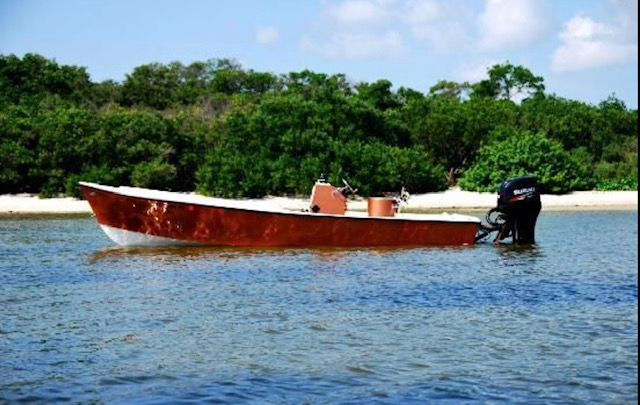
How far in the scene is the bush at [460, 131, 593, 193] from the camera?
39.2m

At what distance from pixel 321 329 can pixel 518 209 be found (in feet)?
37.9

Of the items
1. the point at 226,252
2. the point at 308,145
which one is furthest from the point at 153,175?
the point at 226,252

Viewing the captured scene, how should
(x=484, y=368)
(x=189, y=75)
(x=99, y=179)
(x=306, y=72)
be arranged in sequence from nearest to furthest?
1. (x=484, y=368)
2. (x=99, y=179)
3. (x=306, y=72)
4. (x=189, y=75)

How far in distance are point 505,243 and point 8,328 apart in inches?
558

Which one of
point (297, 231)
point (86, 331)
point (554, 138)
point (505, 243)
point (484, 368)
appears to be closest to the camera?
point (484, 368)

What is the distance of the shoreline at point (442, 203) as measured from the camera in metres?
36.4

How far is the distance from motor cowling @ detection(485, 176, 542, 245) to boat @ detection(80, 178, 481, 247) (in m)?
1.04

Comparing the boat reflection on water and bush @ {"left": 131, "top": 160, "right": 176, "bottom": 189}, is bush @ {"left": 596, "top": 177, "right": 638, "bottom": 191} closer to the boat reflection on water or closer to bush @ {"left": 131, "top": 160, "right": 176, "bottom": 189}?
bush @ {"left": 131, "top": 160, "right": 176, "bottom": 189}

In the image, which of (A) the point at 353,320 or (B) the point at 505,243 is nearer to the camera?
(A) the point at 353,320

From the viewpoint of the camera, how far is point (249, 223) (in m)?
21.2

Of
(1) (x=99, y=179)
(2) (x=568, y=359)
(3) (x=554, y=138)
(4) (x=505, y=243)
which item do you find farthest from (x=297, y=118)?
(2) (x=568, y=359)

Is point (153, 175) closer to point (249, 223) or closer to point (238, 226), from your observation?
point (238, 226)

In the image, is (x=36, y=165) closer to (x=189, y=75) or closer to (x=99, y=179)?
(x=99, y=179)

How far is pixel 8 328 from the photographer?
456 inches
